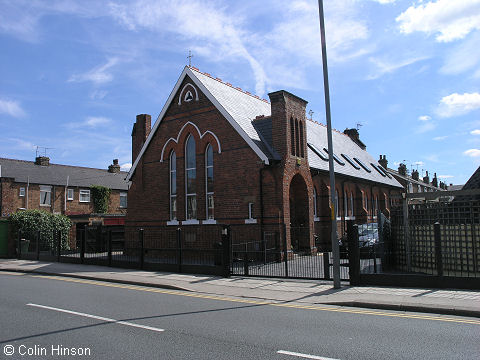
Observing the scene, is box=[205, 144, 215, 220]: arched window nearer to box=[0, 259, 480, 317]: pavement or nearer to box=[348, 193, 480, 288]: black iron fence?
box=[0, 259, 480, 317]: pavement

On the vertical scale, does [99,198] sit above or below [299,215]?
above

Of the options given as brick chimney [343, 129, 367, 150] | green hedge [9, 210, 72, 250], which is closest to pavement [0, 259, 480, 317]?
green hedge [9, 210, 72, 250]

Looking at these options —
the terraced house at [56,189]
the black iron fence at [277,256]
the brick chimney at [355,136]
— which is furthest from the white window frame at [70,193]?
the brick chimney at [355,136]

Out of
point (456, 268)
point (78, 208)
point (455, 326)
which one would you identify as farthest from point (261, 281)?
point (78, 208)

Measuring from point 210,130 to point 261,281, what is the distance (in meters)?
9.18

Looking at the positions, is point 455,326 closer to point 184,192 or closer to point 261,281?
point 261,281

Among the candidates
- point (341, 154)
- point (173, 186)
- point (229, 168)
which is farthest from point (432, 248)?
point (341, 154)

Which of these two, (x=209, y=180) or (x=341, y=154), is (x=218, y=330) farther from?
(x=341, y=154)

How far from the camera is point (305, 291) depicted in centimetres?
1105

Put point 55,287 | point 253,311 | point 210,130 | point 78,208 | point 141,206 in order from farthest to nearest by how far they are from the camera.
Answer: point 78,208, point 141,206, point 210,130, point 55,287, point 253,311

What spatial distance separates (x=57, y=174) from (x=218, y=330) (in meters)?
39.5

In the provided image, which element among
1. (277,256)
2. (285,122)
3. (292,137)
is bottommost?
(277,256)

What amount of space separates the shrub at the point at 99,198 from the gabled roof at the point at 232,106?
21086 millimetres

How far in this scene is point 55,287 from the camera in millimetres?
12289
